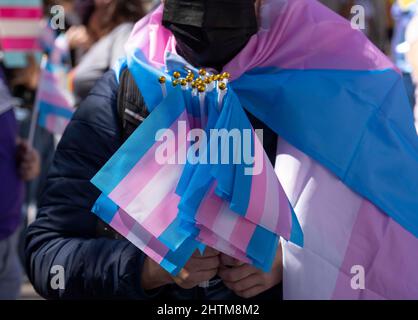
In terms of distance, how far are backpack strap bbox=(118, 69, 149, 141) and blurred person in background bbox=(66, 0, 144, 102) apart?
2.08 meters

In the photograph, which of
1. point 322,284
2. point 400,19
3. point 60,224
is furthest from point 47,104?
point 322,284

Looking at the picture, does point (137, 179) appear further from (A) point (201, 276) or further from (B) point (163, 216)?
(A) point (201, 276)

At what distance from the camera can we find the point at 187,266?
2.09 m

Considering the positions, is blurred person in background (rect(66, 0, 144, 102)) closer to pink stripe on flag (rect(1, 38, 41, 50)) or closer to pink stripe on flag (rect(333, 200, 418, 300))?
pink stripe on flag (rect(1, 38, 41, 50))

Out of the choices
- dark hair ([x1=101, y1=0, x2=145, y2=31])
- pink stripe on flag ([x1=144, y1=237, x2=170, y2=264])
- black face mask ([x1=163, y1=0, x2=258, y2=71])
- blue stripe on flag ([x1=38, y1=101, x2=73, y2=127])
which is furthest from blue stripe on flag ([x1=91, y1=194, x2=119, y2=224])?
blue stripe on flag ([x1=38, y1=101, x2=73, y2=127])

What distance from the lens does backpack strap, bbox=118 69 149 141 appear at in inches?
88.8

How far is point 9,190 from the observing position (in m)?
4.07

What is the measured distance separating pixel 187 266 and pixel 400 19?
2.60 meters

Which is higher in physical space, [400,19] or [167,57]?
[167,57]

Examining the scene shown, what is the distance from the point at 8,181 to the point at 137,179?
2.14 m

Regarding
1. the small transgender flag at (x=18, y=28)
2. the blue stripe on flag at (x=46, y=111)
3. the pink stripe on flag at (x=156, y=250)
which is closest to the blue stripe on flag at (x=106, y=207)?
the pink stripe on flag at (x=156, y=250)

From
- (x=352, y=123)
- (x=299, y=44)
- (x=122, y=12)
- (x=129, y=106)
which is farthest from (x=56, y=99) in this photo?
(x=352, y=123)

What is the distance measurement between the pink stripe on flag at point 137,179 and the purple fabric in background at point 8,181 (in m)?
2.01
